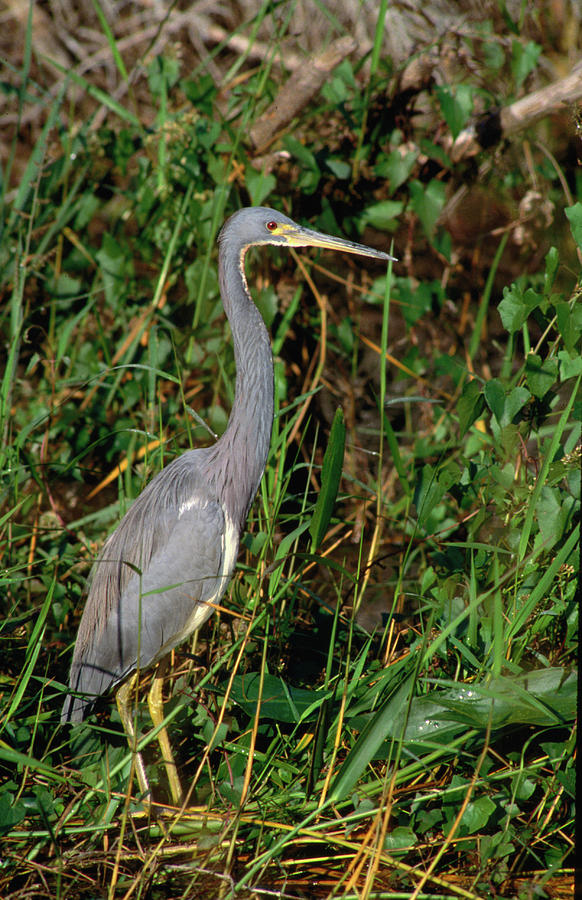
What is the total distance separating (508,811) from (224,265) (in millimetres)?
1696

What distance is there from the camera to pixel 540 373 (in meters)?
2.19

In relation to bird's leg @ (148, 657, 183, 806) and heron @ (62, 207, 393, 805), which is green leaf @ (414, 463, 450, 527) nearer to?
heron @ (62, 207, 393, 805)

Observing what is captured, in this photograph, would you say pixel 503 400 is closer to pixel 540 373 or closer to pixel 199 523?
pixel 540 373

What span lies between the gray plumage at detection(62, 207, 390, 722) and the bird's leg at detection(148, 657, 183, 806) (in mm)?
113

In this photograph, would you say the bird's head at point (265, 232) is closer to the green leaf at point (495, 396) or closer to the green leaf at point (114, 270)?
the green leaf at point (495, 396)

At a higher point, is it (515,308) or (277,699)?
(515,308)

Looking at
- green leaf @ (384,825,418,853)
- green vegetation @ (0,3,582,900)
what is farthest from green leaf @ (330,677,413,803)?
green leaf @ (384,825,418,853)

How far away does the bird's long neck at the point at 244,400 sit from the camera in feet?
8.35

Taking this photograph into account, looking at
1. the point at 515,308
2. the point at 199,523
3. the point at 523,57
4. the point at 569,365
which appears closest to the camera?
Answer: the point at 569,365

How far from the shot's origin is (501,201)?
445 centimetres

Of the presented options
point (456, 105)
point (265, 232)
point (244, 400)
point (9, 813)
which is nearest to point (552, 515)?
point (244, 400)

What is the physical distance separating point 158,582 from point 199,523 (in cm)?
22

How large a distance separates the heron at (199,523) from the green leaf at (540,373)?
0.60 m

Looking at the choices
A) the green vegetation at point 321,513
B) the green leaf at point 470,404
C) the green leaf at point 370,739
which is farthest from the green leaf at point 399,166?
the green leaf at point 370,739
